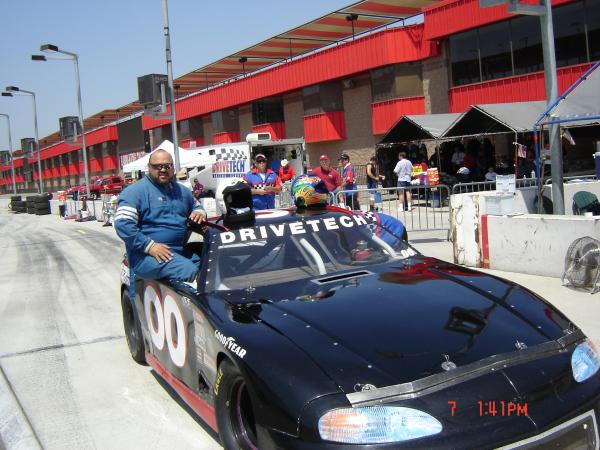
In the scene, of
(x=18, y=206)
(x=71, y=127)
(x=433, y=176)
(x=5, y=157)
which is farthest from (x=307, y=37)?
(x=5, y=157)

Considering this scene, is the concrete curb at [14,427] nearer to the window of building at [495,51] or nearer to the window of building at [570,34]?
the window of building at [570,34]

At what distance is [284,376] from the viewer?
2650 mm

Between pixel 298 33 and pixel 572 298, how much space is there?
27.4 m

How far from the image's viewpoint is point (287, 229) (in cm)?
427

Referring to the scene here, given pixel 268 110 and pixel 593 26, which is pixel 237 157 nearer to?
pixel 593 26

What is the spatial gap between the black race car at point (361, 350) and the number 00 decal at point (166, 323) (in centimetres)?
2

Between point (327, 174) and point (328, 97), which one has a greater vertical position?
point (328, 97)

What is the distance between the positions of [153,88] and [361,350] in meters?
15.3

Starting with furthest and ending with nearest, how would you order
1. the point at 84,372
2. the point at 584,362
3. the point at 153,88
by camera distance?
1. the point at 153,88
2. the point at 84,372
3. the point at 584,362

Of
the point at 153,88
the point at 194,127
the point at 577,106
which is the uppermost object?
the point at 194,127

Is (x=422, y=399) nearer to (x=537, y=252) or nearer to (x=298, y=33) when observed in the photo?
(x=537, y=252)

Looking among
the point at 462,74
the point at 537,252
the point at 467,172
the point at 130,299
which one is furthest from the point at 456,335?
the point at 462,74

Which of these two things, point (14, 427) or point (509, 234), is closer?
point (14, 427)

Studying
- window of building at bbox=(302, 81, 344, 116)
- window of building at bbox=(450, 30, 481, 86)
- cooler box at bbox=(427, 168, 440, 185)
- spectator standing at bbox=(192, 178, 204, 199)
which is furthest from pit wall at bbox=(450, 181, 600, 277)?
window of building at bbox=(302, 81, 344, 116)
